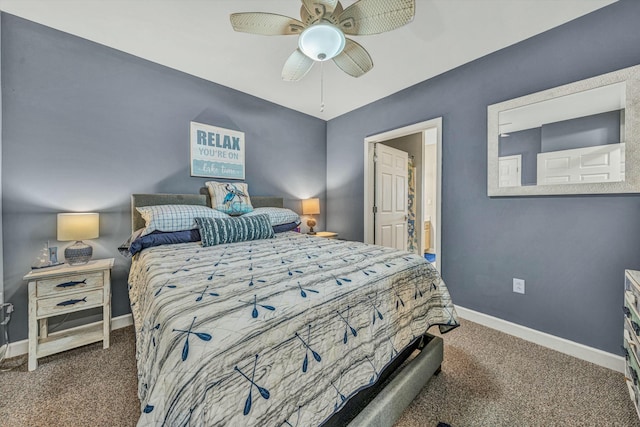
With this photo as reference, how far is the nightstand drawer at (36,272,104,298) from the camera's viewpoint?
5.62 ft

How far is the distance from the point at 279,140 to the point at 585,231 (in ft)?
11.0

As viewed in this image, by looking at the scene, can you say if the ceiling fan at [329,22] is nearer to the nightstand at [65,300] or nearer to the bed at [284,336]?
the bed at [284,336]

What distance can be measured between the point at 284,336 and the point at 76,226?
2.06m

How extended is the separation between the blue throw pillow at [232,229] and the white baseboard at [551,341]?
7.26 feet

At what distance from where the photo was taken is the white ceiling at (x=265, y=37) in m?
1.79

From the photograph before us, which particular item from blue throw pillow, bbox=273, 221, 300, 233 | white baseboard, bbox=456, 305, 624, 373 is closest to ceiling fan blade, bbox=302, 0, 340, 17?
blue throw pillow, bbox=273, 221, 300, 233

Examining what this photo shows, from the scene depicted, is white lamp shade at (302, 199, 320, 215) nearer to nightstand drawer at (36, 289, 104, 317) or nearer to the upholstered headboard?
the upholstered headboard

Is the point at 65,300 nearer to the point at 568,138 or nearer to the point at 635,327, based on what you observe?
the point at 635,327

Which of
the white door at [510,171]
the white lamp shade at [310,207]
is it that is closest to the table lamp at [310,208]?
the white lamp shade at [310,207]

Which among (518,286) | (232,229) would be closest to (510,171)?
(518,286)

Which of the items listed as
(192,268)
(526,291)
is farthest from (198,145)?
(526,291)

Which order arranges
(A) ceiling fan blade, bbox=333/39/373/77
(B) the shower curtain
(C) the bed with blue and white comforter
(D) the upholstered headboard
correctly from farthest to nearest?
(B) the shower curtain
(D) the upholstered headboard
(A) ceiling fan blade, bbox=333/39/373/77
(C) the bed with blue and white comforter

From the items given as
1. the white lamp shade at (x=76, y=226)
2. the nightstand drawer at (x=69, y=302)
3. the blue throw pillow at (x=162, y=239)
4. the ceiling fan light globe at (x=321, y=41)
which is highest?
the ceiling fan light globe at (x=321, y=41)

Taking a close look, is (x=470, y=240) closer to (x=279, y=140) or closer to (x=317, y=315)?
(x=317, y=315)
